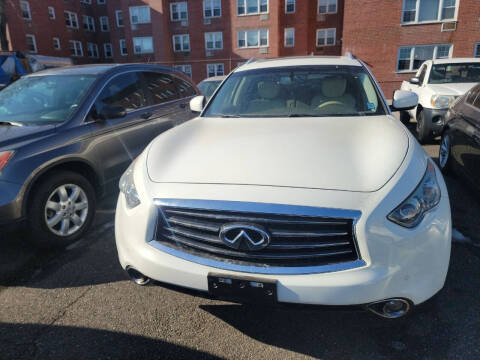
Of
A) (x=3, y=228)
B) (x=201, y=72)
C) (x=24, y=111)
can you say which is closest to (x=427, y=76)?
(x=24, y=111)

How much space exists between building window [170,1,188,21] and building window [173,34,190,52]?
5.52 feet

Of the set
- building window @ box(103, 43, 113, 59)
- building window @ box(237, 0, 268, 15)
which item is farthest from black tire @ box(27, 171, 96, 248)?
building window @ box(103, 43, 113, 59)

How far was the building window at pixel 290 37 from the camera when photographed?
108ft

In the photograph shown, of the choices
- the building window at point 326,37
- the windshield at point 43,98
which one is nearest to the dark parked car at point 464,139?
the windshield at point 43,98

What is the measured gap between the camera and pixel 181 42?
35094 millimetres

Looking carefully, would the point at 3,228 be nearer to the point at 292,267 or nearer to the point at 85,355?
the point at 85,355

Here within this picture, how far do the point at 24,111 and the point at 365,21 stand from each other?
74.2ft

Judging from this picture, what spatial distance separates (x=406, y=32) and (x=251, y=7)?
619 inches

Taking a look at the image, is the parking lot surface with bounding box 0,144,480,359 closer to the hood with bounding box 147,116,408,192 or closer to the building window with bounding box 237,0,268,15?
the hood with bounding box 147,116,408,192

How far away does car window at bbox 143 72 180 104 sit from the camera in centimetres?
491

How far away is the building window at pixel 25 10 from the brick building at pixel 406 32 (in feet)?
100

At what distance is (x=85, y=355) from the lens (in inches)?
84.0

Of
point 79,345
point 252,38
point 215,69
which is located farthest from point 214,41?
point 79,345

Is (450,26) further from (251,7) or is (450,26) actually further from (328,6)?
(251,7)
